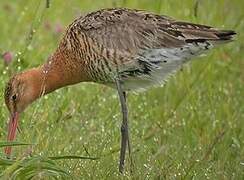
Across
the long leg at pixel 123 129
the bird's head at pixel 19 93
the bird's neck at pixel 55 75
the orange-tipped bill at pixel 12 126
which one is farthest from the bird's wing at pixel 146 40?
Result: the orange-tipped bill at pixel 12 126

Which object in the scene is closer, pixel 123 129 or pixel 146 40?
pixel 146 40

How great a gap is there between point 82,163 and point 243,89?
2.57m

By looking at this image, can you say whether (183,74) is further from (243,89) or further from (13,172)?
(13,172)

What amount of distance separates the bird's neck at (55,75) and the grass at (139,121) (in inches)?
5.9

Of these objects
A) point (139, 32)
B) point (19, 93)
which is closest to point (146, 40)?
point (139, 32)

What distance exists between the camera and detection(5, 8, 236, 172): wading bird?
557cm

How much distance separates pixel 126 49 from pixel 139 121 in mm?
1091

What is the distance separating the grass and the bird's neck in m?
0.15

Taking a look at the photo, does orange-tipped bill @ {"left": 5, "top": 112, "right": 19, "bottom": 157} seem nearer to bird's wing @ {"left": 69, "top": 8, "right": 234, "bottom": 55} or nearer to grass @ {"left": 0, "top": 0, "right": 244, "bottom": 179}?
grass @ {"left": 0, "top": 0, "right": 244, "bottom": 179}

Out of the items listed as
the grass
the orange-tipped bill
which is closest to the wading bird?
the orange-tipped bill

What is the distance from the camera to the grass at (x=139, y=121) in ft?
16.4

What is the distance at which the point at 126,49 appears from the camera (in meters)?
5.63

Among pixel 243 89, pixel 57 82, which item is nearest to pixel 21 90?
pixel 57 82

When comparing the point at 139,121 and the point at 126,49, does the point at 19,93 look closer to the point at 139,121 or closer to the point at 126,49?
the point at 126,49
